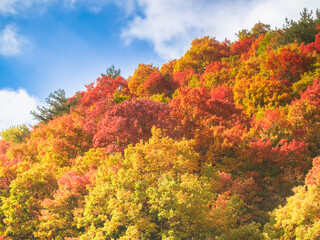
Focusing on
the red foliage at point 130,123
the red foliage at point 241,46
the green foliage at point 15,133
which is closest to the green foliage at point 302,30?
the red foliage at point 241,46

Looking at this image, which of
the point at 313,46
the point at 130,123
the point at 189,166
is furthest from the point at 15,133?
the point at 313,46

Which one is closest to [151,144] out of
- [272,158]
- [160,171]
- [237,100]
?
[160,171]

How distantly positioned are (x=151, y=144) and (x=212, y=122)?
41.6 feet

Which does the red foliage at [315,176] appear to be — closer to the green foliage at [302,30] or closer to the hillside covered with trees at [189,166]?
the hillside covered with trees at [189,166]

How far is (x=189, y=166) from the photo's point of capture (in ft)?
63.9

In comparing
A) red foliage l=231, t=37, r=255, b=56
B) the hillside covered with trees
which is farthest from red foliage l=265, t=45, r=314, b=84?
red foliage l=231, t=37, r=255, b=56

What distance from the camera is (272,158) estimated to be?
2480cm

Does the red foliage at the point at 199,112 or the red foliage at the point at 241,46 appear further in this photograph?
the red foliage at the point at 241,46

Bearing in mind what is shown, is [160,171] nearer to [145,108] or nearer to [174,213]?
[174,213]

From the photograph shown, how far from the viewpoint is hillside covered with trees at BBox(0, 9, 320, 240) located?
14852 mm

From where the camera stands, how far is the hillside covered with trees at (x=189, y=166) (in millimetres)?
14852

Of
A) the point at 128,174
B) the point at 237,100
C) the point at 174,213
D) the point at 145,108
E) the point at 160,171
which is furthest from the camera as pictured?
the point at 237,100

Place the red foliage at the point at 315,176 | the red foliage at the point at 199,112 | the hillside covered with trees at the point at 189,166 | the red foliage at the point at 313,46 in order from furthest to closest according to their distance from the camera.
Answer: the red foliage at the point at 313,46 → the red foliage at the point at 199,112 → the red foliage at the point at 315,176 → the hillside covered with trees at the point at 189,166

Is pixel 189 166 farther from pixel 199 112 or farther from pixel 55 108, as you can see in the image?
pixel 55 108
